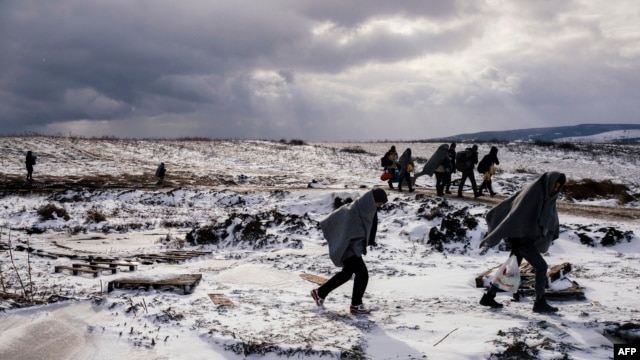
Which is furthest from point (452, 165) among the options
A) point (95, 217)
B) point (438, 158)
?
point (95, 217)

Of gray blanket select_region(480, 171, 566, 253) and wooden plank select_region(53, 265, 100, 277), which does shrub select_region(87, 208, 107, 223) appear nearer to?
wooden plank select_region(53, 265, 100, 277)

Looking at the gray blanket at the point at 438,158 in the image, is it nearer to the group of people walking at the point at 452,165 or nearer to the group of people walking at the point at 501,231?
the group of people walking at the point at 452,165

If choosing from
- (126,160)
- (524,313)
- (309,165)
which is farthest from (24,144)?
(524,313)

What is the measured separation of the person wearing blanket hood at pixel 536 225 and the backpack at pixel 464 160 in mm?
9906

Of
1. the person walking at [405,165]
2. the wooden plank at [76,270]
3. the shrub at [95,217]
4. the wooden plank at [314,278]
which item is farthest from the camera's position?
the person walking at [405,165]

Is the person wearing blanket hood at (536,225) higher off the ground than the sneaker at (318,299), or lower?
higher

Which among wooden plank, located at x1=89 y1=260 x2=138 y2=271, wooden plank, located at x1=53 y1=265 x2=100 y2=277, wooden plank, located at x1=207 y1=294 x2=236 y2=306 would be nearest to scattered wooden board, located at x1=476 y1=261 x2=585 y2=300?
wooden plank, located at x1=207 y1=294 x2=236 y2=306

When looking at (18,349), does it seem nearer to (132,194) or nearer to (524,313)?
(524,313)

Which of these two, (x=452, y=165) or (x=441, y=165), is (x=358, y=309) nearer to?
(x=441, y=165)

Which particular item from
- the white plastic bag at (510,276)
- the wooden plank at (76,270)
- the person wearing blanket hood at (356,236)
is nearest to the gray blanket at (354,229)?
the person wearing blanket hood at (356,236)

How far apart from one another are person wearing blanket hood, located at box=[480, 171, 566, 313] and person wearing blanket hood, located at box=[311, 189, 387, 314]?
5.65 ft

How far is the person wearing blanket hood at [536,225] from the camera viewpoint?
6.41 meters

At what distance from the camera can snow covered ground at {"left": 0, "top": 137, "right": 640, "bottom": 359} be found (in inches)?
217

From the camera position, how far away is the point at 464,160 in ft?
54.1
